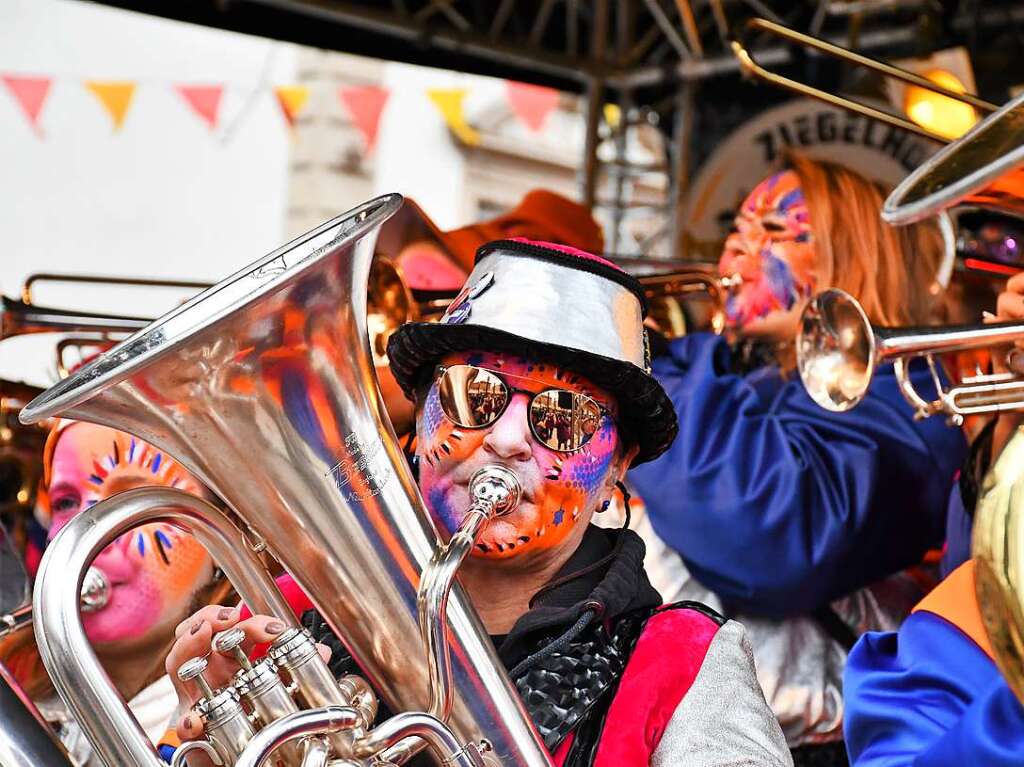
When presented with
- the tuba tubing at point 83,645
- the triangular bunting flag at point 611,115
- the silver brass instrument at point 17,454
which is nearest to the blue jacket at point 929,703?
the tuba tubing at point 83,645

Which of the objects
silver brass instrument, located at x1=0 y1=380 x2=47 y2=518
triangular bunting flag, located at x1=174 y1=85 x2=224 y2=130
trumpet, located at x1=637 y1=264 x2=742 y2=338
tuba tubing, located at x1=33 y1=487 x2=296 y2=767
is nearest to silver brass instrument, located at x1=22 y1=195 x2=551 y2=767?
tuba tubing, located at x1=33 y1=487 x2=296 y2=767

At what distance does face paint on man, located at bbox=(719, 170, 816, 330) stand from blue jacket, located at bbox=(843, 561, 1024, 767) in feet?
5.01

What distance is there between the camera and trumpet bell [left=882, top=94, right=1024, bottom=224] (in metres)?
1.46

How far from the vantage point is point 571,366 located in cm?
217

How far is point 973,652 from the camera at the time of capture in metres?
2.08

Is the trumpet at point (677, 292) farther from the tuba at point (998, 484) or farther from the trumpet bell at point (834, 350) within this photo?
the tuba at point (998, 484)

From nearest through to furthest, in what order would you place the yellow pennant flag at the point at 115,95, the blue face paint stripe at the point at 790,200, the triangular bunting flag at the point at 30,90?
the blue face paint stripe at the point at 790,200, the yellow pennant flag at the point at 115,95, the triangular bunting flag at the point at 30,90

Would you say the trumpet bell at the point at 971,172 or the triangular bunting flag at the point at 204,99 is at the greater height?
the triangular bunting flag at the point at 204,99

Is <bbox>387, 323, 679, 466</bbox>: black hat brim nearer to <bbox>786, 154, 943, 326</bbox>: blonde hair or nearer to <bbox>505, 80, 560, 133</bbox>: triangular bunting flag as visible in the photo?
<bbox>786, 154, 943, 326</bbox>: blonde hair

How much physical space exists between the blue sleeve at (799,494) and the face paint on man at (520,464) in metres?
1.20

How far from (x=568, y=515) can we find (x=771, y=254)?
69.1 inches

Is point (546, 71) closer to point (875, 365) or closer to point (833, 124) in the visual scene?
point (833, 124)

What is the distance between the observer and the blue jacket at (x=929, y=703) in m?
1.99

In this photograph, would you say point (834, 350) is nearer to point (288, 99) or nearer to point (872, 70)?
point (872, 70)
